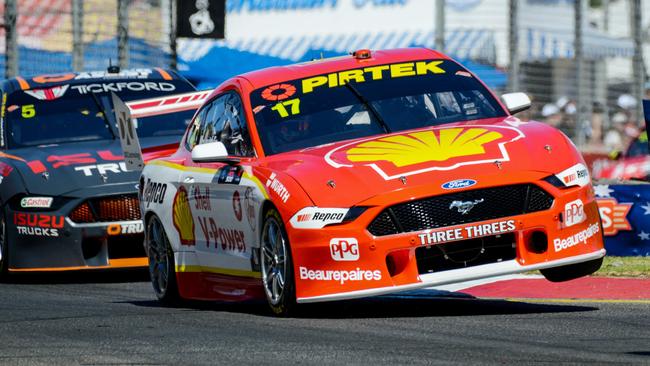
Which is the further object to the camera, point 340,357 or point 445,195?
point 445,195

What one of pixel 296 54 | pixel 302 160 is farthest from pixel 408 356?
pixel 296 54

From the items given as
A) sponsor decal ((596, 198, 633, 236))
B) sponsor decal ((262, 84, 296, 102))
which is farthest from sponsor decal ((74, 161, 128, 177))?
sponsor decal ((596, 198, 633, 236))

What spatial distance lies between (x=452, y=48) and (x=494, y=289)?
1677 cm

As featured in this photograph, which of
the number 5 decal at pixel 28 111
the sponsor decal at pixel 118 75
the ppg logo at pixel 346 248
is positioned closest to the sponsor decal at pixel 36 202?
the number 5 decal at pixel 28 111

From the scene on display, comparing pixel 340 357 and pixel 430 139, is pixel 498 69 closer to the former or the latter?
pixel 430 139

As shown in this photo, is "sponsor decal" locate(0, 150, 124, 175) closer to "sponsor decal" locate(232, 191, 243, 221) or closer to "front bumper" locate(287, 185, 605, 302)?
"sponsor decal" locate(232, 191, 243, 221)

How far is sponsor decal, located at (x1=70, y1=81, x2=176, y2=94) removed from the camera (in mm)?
13930

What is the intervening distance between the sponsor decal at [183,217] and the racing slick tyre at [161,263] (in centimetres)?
29

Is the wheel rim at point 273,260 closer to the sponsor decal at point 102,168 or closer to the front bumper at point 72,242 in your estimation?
the front bumper at point 72,242

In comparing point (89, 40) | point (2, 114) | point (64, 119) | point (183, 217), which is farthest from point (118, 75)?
point (89, 40)

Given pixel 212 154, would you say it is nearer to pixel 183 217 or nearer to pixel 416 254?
pixel 183 217

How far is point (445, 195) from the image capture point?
8211 millimetres

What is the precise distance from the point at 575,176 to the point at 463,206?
75 cm

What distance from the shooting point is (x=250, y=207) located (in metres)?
8.89
